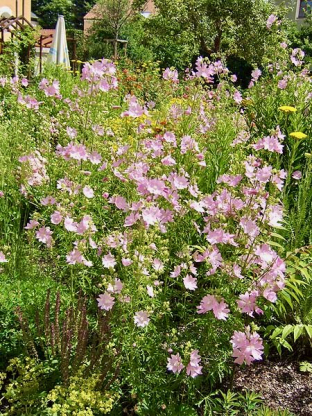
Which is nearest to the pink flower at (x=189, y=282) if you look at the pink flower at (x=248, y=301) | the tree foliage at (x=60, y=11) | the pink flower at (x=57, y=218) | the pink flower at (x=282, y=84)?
the pink flower at (x=248, y=301)

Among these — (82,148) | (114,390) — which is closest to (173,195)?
(82,148)

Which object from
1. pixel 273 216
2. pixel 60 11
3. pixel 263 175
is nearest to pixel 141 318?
pixel 273 216

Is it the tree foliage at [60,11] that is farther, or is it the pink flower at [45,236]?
the tree foliage at [60,11]

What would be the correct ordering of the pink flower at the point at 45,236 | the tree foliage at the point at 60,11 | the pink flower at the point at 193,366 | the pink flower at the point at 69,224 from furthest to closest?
the tree foliage at the point at 60,11
the pink flower at the point at 45,236
the pink flower at the point at 69,224
the pink flower at the point at 193,366

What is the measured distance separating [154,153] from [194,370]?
43.8 inches

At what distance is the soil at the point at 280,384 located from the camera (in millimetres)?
2557

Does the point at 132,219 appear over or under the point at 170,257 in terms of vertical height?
over

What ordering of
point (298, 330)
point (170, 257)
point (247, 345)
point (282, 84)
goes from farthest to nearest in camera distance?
1. point (282, 84)
2. point (298, 330)
3. point (170, 257)
4. point (247, 345)

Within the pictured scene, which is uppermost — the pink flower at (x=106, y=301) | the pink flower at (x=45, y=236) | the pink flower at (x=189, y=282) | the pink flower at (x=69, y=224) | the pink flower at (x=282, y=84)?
the pink flower at (x=282, y=84)

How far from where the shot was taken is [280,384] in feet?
8.85

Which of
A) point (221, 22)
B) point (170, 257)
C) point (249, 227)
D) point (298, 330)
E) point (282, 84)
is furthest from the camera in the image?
point (221, 22)

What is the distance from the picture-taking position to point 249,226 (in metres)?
2.06

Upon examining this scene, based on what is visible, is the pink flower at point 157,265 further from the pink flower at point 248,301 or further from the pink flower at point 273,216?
the pink flower at point 273,216

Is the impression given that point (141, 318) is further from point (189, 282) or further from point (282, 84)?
point (282, 84)
